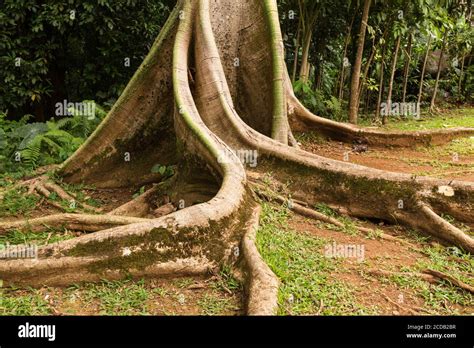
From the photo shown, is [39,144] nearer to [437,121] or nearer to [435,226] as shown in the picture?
[435,226]

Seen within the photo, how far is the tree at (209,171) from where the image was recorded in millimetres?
3822

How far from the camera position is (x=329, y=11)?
1259cm

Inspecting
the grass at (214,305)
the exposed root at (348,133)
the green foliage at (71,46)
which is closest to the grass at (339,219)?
the grass at (214,305)

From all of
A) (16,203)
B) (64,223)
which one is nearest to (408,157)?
(64,223)

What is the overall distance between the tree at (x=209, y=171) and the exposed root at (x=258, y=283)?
1 centimetres

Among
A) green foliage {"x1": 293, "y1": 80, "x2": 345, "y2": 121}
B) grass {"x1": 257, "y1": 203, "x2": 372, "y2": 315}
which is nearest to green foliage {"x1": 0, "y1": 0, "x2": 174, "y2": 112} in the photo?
green foliage {"x1": 293, "y1": 80, "x2": 345, "y2": 121}

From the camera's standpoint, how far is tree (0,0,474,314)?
382 cm

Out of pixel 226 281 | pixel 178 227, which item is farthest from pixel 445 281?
pixel 178 227

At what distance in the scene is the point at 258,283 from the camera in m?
3.48

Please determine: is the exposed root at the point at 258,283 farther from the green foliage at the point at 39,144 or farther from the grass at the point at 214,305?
the green foliage at the point at 39,144

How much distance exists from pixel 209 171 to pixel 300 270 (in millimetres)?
1740

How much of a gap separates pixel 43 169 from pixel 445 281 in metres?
5.89
